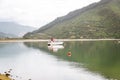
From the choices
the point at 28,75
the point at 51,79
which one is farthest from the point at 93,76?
the point at 28,75

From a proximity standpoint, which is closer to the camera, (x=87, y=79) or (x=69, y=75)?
(x=87, y=79)

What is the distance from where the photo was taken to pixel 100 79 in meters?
63.2

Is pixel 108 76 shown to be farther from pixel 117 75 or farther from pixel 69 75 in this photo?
pixel 69 75

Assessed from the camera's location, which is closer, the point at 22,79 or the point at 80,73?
the point at 22,79

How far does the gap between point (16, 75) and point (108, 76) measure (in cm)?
2204

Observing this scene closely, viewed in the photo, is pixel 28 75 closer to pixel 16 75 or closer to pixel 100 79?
pixel 16 75

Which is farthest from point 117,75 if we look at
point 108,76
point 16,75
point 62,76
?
point 16,75

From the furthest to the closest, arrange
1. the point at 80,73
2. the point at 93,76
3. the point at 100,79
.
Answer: the point at 80,73
the point at 93,76
the point at 100,79

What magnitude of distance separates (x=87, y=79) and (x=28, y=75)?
15.7m

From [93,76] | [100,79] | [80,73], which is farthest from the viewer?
[80,73]

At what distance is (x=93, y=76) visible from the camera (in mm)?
67250

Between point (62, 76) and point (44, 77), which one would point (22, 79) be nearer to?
point (44, 77)

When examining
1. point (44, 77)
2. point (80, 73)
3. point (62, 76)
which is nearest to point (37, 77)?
point (44, 77)

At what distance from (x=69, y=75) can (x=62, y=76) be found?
2.18m
